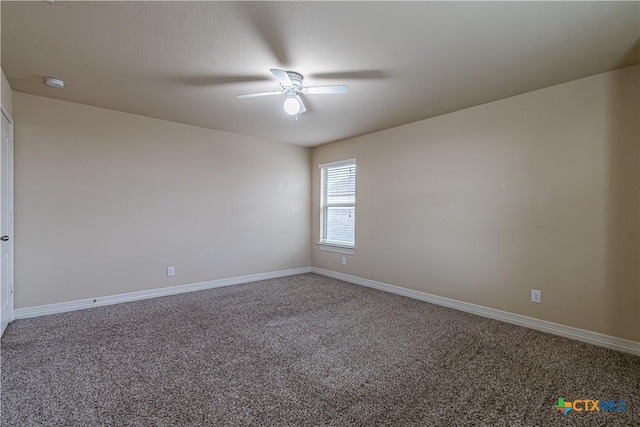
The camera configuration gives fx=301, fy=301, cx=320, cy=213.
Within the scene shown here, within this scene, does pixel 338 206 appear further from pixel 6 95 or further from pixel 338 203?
pixel 6 95

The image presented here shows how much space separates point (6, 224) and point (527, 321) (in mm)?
5389

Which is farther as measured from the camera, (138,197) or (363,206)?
(363,206)

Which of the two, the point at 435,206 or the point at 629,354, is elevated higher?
the point at 435,206

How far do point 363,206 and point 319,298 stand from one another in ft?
5.48

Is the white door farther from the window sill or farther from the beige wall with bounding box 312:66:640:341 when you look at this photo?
the beige wall with bounding box 312:66:640:341

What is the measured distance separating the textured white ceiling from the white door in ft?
1.96

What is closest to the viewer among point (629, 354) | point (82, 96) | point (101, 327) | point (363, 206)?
point (629, 354)

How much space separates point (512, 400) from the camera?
74.8 inches

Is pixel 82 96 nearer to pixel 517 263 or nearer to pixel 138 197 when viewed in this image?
pixel 138 197

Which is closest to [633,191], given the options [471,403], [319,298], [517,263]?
[517,263]

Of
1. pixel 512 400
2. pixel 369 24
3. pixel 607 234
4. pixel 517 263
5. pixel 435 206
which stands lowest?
pixel 512 400

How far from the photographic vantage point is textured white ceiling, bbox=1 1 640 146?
1.90 m

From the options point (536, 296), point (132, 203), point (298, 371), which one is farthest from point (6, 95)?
point (536, 296)

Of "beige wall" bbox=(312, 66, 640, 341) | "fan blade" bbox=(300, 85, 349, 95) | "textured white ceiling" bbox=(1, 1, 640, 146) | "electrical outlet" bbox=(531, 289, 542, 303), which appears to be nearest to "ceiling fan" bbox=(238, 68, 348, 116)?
"fan blade" bbox=(300, 85, 349, 95)
